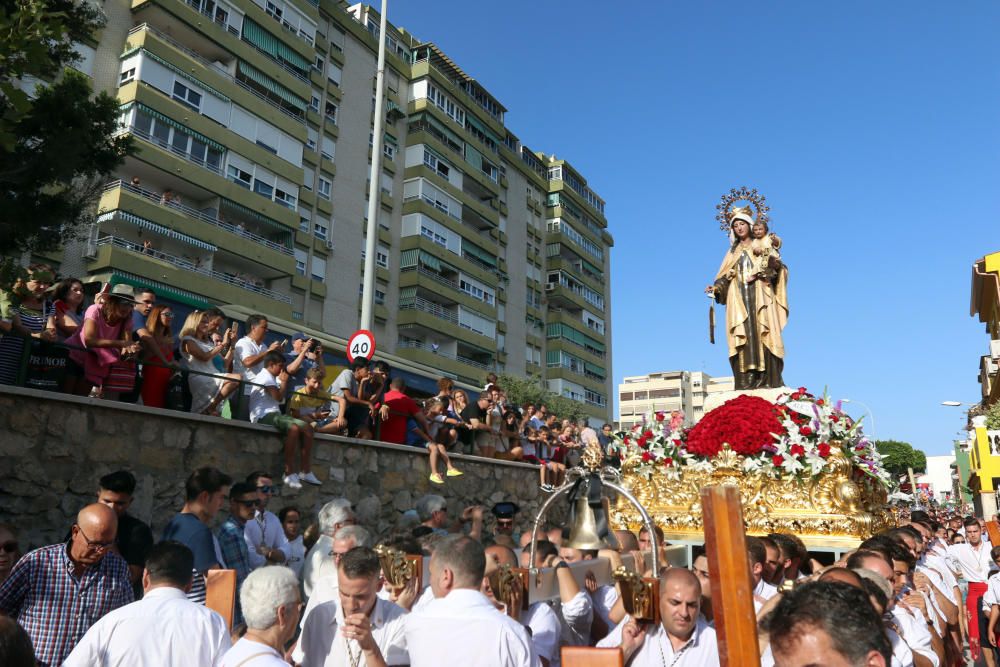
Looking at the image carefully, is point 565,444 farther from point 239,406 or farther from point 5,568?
point 5,568

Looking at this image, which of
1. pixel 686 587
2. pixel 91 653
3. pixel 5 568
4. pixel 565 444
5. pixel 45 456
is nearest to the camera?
pixel 91 653

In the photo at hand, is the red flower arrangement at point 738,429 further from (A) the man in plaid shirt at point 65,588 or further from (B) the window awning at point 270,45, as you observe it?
(B) the window awning at point 270,45

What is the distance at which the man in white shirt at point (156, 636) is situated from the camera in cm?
291

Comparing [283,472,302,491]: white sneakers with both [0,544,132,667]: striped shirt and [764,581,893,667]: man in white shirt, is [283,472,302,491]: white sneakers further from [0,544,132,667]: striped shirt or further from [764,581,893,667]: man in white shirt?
[764,581,893,667]: man in white shirt

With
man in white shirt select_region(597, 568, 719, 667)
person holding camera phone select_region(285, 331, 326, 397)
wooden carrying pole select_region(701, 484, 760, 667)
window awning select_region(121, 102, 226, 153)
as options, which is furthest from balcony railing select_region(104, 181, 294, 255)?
wooden carrying pole select_region(701, 484, 760, 667)

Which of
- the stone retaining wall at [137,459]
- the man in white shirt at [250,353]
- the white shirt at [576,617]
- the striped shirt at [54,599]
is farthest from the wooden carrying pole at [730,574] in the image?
the man in white shirt at [250,353]

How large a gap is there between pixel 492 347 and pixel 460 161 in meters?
10.9

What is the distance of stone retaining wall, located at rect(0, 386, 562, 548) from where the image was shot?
619cm

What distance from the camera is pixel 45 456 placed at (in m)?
6.36

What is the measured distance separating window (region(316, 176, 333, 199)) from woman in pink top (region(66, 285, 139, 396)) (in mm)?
27943

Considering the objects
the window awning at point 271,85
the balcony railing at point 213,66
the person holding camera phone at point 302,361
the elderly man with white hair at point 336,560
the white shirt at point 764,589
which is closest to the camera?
the elderly man with white hair at point 336,560

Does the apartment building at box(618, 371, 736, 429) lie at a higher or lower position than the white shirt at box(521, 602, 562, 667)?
higher

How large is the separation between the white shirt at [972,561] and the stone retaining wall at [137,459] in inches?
301

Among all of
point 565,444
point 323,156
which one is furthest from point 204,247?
point 565,444
